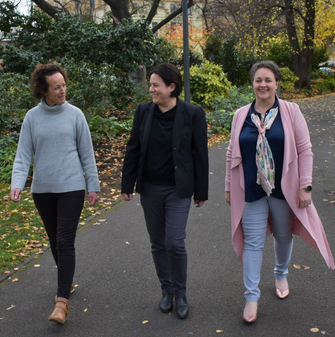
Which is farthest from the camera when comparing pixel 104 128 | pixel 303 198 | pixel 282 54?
pixel 282 54

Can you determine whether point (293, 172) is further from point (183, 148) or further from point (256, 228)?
point (183, 148)

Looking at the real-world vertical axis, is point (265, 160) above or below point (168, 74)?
below

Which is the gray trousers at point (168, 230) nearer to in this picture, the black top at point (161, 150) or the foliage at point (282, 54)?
the black top at point (161, 150)

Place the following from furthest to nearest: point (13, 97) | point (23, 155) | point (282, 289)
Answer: point (13, 97), point (282, 289), point (23, 155)

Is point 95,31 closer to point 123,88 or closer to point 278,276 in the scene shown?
point 123,88

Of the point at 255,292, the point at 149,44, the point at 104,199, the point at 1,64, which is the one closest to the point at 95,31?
the point at 149,44

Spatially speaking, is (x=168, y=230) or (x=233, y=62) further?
(x=233, y=62)

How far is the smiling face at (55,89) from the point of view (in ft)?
11.9

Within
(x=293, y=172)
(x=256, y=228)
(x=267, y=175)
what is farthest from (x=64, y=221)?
(x=293, y=172)

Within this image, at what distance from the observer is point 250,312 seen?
3529 millimetres

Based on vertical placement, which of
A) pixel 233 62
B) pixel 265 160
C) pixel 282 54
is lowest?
pixel 265 160

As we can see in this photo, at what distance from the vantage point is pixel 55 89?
3.63 meters

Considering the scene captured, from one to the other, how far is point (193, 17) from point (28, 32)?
48.4 metres

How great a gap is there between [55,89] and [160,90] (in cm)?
81
